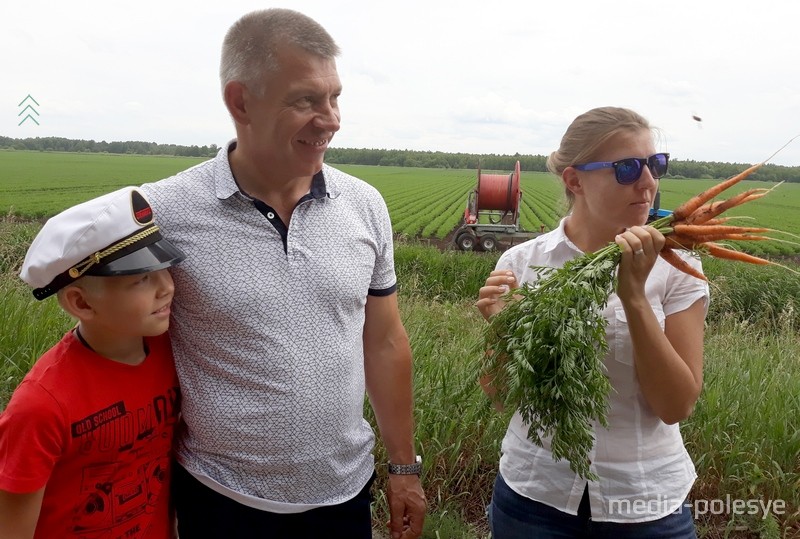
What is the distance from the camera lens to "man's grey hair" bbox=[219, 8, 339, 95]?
1.75 metres

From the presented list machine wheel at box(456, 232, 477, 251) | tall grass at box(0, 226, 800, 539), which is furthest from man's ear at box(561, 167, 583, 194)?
machine wheel at box(456, 232, 477, 251)

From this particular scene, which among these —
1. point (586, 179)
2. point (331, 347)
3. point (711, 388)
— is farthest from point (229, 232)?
point (711, 388)

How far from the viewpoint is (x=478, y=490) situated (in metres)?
3.20

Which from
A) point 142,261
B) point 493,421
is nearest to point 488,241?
point 493,421

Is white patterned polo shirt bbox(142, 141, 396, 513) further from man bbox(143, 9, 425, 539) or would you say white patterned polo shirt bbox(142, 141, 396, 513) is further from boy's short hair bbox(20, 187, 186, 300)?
boy's short hair bbox(20, 187, 186, 300)

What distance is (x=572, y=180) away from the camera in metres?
1.93

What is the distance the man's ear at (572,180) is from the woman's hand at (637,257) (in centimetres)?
35

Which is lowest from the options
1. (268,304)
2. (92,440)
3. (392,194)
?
(392,194)

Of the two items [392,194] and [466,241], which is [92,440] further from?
[392,194]

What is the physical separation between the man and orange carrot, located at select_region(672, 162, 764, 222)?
978mm

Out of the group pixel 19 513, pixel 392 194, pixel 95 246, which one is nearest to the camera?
pixel 19 513

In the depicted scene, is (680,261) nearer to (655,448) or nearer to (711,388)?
(655,448)

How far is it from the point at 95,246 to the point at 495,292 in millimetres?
1148

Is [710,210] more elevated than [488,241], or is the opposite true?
[710,210]
